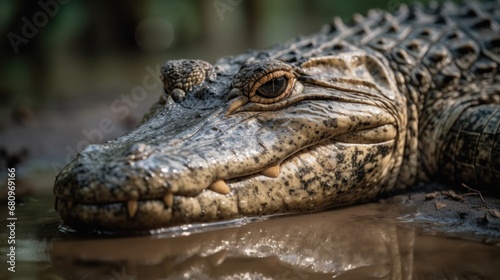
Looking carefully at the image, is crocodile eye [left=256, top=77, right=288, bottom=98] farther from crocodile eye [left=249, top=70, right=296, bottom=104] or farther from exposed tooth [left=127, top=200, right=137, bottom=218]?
exposed tooth [left=127, top=200, right=137, bottom=218]

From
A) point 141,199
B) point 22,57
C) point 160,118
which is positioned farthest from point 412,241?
point 22,57

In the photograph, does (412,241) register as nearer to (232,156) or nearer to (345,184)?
(345,184)

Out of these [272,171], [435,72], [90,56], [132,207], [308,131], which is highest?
[90,56]

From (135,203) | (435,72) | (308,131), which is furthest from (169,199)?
(435,72)

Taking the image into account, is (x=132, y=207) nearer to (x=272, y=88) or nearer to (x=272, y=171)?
(x=272, y=171)

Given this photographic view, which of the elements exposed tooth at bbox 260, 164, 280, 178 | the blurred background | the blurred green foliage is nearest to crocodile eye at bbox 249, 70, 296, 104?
exposed tooth at bbox 260, 164, 280, 178

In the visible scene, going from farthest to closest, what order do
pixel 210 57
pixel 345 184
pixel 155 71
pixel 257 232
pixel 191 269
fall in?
pixel 210 57 → pixel 155 71 → pixel 345 184 → pixel 257 232 → pixel 191 269
